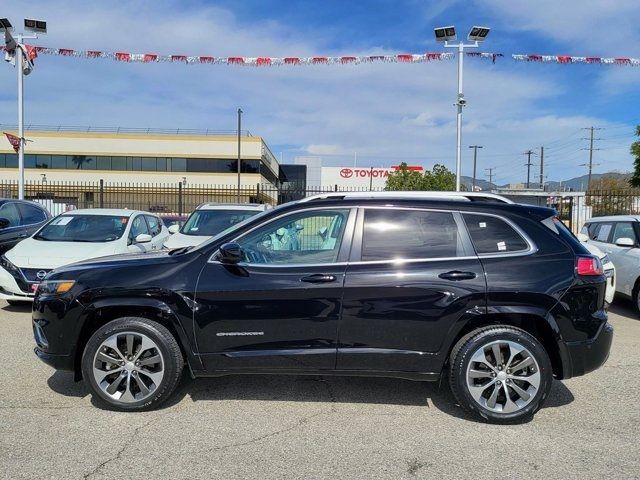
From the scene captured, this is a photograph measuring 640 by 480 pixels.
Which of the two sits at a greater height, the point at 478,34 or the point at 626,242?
the point at 478,34

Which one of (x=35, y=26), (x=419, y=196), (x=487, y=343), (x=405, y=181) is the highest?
(x=35, y=26)

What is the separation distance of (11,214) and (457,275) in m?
9.49

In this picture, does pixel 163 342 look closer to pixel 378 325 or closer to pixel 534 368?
pixel 378 325

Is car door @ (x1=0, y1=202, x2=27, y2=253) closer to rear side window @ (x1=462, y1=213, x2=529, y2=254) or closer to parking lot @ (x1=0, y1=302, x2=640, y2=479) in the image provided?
parking lot @ (x1=0, y1=302, x2=640, y2=479)

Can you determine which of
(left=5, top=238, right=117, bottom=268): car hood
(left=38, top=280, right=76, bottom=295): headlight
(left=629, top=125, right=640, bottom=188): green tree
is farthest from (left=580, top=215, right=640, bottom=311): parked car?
(left=629, top=125, right=640, bottom=188): green tree

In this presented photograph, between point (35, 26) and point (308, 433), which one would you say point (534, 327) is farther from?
point (35, 26)

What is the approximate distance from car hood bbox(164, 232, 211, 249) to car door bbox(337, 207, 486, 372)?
5567 millimetres

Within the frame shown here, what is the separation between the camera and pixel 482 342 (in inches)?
155

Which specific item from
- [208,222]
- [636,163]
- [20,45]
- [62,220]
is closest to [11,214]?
[62,220]

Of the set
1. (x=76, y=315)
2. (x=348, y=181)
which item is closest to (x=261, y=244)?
(x=76, y=315)

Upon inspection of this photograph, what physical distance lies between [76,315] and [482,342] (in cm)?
318

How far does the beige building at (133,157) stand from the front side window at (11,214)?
42.7 meters

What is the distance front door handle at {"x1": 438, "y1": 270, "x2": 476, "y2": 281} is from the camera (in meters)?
3.93

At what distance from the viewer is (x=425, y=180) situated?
48.8 metres
